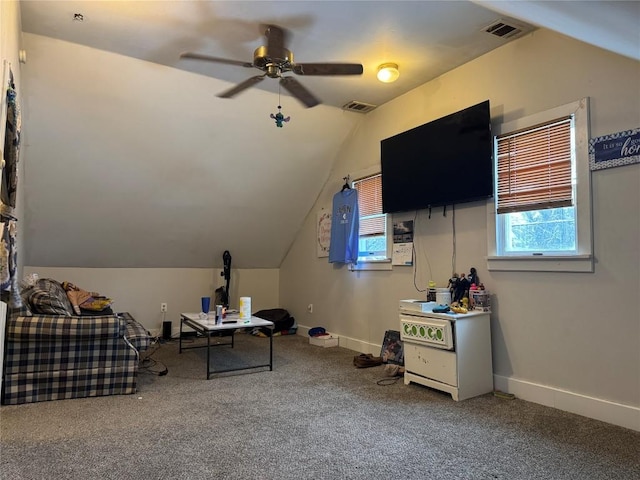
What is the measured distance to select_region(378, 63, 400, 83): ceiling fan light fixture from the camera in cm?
355

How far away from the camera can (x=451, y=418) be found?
106 inches

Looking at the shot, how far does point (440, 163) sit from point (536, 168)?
80 cm

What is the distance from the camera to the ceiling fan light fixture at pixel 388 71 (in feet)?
11.6

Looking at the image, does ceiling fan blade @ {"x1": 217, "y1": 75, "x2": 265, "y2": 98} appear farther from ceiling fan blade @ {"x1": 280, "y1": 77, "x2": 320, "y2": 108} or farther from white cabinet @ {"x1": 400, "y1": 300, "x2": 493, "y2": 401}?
white cabinet @ {"x1": 400, "y1": 300, "x2": 493, "y2": 401}

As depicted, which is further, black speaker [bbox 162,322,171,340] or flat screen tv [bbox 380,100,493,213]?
black speaker [bbox 162,322,171,340]

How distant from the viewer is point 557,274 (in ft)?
9.53

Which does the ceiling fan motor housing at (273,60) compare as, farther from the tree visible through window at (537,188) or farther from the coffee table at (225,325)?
the coffee table at (225,325)

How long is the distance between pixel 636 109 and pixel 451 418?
2273 millimetres

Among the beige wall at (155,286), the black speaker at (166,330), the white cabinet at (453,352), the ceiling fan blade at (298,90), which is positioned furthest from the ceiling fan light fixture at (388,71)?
the black speaker at (166,330)

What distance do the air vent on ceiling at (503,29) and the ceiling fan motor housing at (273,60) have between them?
1514 mm

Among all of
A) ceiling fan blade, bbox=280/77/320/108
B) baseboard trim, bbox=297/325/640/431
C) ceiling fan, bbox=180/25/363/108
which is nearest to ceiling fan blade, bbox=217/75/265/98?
ceiling fan, bbox=180/25/363/108

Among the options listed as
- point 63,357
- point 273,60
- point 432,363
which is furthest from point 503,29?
point 63,357

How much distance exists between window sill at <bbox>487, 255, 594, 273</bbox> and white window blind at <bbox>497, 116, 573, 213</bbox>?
376mm

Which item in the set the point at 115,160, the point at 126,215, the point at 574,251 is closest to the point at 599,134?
the point at 574,251
